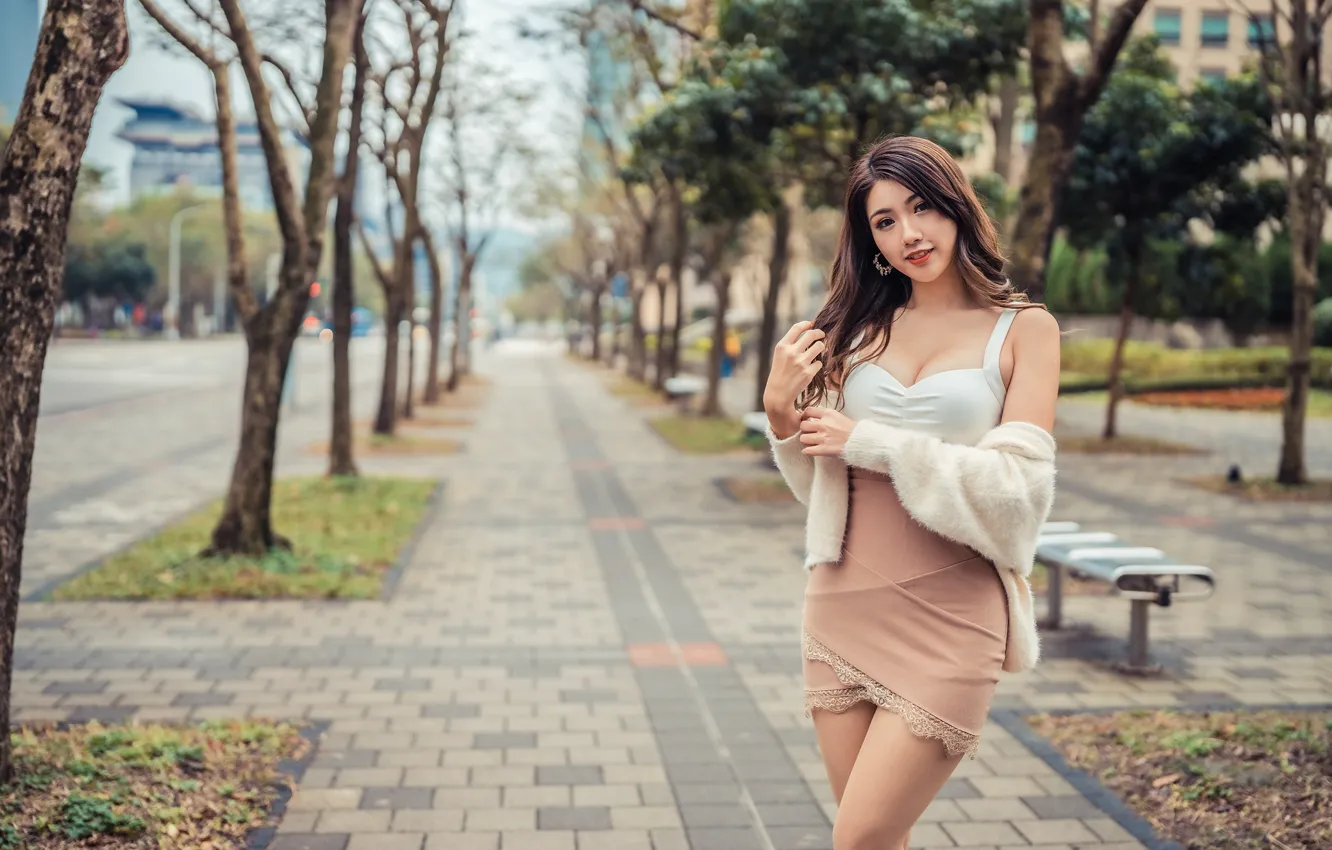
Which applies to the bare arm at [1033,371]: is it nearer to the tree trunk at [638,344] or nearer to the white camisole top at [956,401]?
the white camisole top at [956,401]

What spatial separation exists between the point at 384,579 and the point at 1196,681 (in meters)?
4.82

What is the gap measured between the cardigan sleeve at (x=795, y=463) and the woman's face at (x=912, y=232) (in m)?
0.41

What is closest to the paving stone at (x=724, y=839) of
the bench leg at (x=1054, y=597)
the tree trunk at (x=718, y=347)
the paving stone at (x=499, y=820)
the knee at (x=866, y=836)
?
the paving stone at (x=499, y=820)

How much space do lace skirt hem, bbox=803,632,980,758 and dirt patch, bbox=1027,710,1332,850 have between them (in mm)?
1964

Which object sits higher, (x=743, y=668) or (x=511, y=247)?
(x=511, y=247)

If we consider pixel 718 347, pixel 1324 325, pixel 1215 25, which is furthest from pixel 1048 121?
pixel 1215 25

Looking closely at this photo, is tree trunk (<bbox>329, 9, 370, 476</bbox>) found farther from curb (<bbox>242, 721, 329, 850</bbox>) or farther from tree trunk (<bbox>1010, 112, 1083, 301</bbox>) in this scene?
curb (<bbox>242, 721, 329, 850</bbox>)

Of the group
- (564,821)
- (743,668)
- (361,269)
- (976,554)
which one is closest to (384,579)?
(743,668)

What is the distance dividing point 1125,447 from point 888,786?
16401 mm

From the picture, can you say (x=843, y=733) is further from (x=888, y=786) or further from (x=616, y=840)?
(x=616, y=840)

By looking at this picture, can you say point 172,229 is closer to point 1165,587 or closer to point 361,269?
point 361,269

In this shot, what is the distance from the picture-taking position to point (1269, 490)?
43.8ft

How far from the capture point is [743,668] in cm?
651

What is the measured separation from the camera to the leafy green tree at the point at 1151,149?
16453mm
